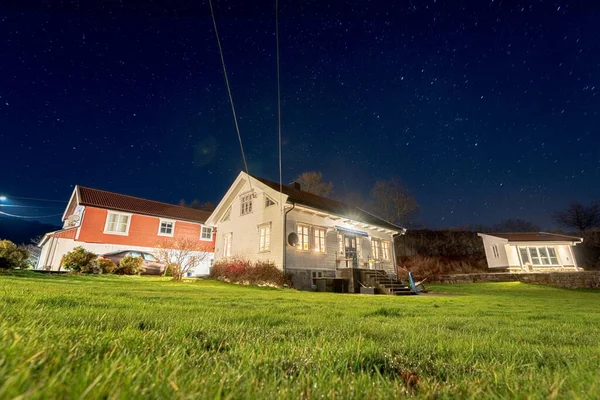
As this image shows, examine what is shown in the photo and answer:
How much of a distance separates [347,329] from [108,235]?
25785 millimetres

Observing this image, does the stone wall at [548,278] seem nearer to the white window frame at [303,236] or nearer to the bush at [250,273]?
the white window frame at [303,236]

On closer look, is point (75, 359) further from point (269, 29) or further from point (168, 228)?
point (168, 228)

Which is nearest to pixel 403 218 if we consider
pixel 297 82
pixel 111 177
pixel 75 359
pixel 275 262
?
pixel 275 262

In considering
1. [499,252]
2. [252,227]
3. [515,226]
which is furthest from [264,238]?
[515,226]

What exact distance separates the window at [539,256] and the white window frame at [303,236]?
2392 cm

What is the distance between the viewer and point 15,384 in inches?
28.8

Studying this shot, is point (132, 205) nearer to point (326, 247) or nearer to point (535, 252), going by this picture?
point (326, 247)

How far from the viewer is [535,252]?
2741cm

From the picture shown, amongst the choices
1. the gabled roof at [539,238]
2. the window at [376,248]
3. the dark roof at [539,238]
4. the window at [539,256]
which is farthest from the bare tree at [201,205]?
the window at [539,256]

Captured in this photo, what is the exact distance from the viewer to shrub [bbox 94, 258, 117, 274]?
16484 mm

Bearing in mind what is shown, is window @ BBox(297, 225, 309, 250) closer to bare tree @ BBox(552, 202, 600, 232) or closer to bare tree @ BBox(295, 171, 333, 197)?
bare tree @ BBox(295, 171, 333, 197)

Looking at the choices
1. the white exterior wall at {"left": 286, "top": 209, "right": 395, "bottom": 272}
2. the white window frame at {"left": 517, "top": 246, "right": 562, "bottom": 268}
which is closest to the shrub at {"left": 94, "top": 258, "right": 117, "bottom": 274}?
the white exterior wall at {"left": 286, "top": 209, "right": 395, "bottom": 272}

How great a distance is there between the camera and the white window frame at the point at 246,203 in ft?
64.6

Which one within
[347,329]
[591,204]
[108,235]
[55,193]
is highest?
[55,193]
